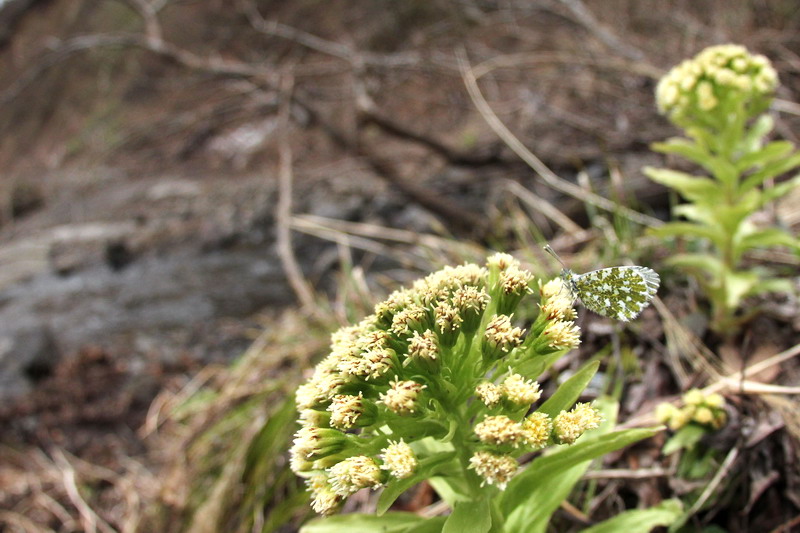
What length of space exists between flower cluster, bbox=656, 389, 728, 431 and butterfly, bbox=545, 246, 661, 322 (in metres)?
0.74

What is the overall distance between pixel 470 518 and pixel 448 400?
26 cm

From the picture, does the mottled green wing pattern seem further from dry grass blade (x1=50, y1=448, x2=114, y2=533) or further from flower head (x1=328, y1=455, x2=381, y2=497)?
dry grass blade (x1=50, y1=448, x2=114, y2=533)

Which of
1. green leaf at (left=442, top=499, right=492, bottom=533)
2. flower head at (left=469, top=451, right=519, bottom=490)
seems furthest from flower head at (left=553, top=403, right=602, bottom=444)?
green leaf at (left=442, top=499, right=492, bottom=533)

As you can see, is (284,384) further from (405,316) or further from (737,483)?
(737,483)

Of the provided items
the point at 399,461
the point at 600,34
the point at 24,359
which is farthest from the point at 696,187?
the point at 24,359

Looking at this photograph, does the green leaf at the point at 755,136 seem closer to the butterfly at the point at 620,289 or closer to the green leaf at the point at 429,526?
the butterfly at the point at 620,289

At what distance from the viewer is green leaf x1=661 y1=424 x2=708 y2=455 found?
180 centimetres

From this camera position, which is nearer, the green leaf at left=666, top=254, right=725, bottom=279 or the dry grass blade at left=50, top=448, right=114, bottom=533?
the green leaf at left=666, top=254, right=725, bottom=279

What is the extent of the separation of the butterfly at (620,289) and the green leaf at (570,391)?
0.19 meters

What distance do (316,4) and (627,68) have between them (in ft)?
15.6

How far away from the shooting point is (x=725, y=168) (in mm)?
2312

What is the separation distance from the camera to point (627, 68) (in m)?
4.14

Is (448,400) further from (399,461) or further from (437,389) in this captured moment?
(399,461)

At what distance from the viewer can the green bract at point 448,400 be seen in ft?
4.07
